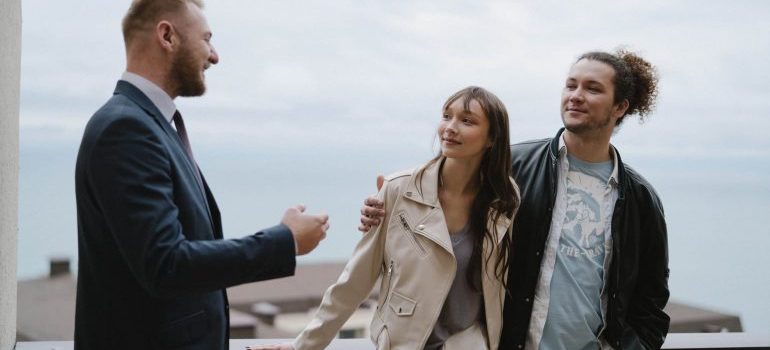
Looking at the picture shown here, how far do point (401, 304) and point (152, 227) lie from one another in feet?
2.76

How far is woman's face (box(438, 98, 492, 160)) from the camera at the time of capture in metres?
1.88

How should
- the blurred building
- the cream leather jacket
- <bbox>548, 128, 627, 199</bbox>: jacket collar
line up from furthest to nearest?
the blurred building
<bbox>548, 128, 627, 199</bbox>: jacket collar
the cream leather jacket

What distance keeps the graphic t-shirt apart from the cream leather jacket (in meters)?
0.17

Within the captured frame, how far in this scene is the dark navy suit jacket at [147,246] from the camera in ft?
3.75

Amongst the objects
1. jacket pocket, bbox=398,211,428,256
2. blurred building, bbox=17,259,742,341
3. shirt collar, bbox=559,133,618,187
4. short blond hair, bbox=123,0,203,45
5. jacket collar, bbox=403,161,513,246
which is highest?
short blond hair, bbox=123,0,203,45

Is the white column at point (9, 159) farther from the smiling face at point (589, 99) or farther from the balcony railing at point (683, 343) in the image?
the smiling face at point (589, 99)

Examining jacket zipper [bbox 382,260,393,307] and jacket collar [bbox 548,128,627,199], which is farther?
jacket collar [bbox 548,128,627,199]

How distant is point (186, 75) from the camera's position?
1.36m

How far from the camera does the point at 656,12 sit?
3.33 m

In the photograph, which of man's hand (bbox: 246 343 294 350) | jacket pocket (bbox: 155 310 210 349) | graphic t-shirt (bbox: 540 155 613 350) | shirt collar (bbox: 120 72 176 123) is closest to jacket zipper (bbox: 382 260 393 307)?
man's hand (bbox: 246 343 294 350)

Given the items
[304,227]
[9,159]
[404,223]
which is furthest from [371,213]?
[9,159]

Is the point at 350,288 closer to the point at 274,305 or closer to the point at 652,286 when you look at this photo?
the point at 652,286

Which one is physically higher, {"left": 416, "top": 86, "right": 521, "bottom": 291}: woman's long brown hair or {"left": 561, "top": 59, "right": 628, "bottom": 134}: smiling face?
{"left": 561, "top": 59, "right": 628, "bottom": 134}: smiling face

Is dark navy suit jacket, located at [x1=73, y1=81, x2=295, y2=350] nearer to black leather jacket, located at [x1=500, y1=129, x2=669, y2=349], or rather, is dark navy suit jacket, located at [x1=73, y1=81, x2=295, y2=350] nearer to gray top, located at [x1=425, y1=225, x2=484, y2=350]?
gray top, located at [x1=425, y1=225, x2=484, y2=350]
